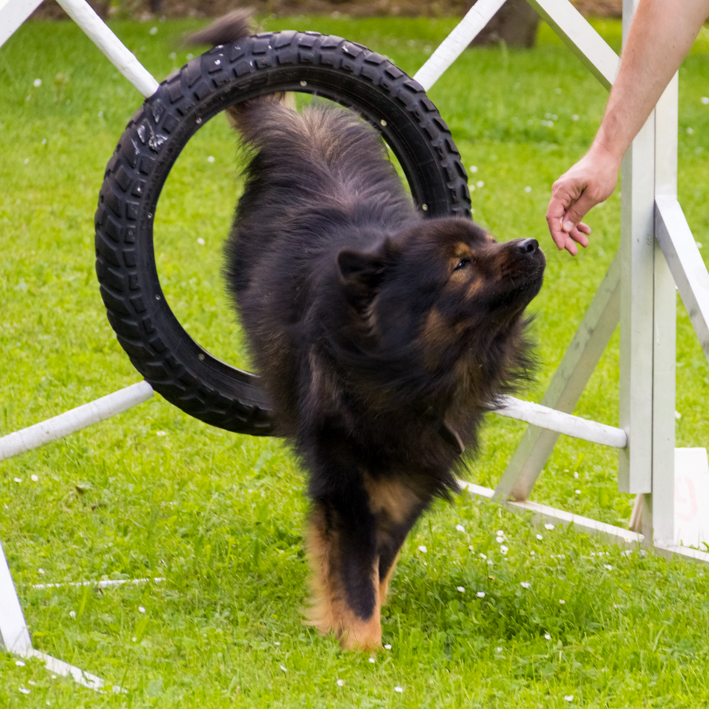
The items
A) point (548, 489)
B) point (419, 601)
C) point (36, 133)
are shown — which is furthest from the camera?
point (36, 133)

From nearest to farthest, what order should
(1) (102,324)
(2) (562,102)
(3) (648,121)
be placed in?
(3) (648,121) < (1) (102,324) < (2) (562,102)

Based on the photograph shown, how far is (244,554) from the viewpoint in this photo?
401 cm

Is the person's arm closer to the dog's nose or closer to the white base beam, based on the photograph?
the dog's nose

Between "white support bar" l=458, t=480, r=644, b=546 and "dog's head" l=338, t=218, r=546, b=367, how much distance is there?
132 cm

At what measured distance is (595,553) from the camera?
421 cm

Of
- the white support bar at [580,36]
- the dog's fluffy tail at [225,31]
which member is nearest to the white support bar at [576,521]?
the white support bar at [580,36]

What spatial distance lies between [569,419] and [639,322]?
50cm

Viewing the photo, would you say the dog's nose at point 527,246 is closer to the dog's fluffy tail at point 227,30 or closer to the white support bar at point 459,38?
the white support bar at point 459,38

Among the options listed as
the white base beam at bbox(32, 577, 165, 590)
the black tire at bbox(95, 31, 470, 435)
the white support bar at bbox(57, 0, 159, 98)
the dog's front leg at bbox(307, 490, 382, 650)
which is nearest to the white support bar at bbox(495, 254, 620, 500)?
the black tire at bbox(95, 31, 470, 435)

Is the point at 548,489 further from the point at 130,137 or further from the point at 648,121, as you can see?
the point at 130,137

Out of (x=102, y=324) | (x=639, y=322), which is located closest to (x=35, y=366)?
(x=102, y=324)

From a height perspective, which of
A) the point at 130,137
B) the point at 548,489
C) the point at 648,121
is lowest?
the point at 548,489

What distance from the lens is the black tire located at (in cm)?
358

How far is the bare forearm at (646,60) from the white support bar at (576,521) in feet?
5.39
